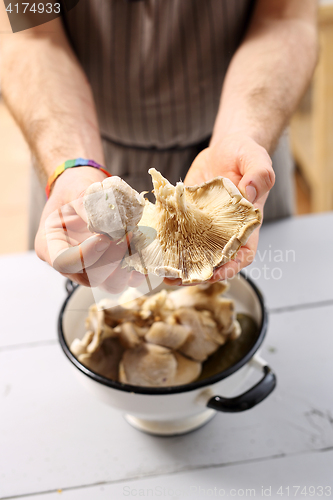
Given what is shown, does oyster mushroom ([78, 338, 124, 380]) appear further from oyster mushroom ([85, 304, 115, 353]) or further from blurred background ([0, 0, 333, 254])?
blurred background ([0, 0, 333, 254])

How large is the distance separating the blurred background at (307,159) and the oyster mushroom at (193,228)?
928 mm

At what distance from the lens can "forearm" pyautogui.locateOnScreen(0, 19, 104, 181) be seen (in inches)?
20.6

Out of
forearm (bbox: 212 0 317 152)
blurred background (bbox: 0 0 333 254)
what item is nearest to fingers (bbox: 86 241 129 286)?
forearm (bbox: 212 0 317 152)

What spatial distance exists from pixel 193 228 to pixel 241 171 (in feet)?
0.29

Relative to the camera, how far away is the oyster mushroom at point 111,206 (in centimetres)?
29

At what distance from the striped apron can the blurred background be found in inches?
20.8

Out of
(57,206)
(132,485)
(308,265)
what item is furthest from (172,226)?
(308,265)

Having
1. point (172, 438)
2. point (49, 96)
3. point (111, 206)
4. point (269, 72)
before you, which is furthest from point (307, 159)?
point (111, 206)

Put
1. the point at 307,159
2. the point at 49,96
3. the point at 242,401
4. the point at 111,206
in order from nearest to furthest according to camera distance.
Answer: the point at 111,206
the point at 242,401
the point at 49,96
the point at 307,159

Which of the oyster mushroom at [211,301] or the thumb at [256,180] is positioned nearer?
the thumb at [256,180]

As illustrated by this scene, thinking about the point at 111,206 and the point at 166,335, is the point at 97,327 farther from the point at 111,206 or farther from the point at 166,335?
the point at 111,206

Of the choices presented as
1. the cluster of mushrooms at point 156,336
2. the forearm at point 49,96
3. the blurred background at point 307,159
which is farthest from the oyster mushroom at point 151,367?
the blurred background at point 307,159

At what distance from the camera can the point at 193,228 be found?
33 centimetres

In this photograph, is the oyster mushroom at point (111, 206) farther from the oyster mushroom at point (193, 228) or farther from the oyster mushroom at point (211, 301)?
the oyster mushroom at point (211, 301)
